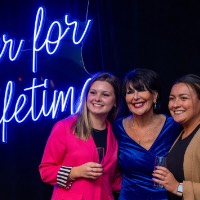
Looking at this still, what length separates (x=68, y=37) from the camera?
9.64 ft

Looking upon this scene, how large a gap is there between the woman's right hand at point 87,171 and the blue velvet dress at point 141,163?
13.5 inches

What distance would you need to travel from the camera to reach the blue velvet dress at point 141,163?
231 cm

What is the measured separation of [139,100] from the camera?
7.79 feet

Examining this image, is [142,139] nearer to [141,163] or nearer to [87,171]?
[141,163]

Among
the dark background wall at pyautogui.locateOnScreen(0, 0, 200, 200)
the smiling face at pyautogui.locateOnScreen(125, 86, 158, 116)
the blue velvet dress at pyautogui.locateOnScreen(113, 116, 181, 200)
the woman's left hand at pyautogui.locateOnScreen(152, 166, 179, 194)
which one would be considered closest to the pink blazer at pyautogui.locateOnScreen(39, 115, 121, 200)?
the blue velvet dress at pyautogui.locateOnScreen(113, 116, 181, 200)

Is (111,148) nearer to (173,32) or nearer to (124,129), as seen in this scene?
(124,129)

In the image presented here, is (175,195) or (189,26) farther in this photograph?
(189,26)

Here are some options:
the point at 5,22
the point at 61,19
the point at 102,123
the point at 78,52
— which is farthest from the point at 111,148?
the point at 5,22

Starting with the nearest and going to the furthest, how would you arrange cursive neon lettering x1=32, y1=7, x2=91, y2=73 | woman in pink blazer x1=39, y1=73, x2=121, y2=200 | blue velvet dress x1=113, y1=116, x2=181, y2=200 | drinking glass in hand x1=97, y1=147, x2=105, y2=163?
drinking glass in hand x1=97, y1=147, x2=105, y2=163, woman in pink blazer x1=39, y1=73, x2=121, y2=200, blue velvet dress x1=113, y1=116, x2=181, y2=200, cursive neon lettering x1=32, y1=7, x2=91, y2=73

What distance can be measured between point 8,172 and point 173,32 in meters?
1.85

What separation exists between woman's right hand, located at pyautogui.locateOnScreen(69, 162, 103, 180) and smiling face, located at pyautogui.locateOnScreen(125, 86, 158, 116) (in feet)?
1.69

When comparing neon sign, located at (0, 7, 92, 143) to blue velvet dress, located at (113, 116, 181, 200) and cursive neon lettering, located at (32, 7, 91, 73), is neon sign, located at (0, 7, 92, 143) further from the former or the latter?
blue velvet dress, located at (113, 116, 181, 200)

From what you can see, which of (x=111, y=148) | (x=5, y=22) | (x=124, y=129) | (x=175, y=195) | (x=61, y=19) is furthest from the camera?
(x=5, y=22)

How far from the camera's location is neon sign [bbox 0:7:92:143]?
2900 millimetres
